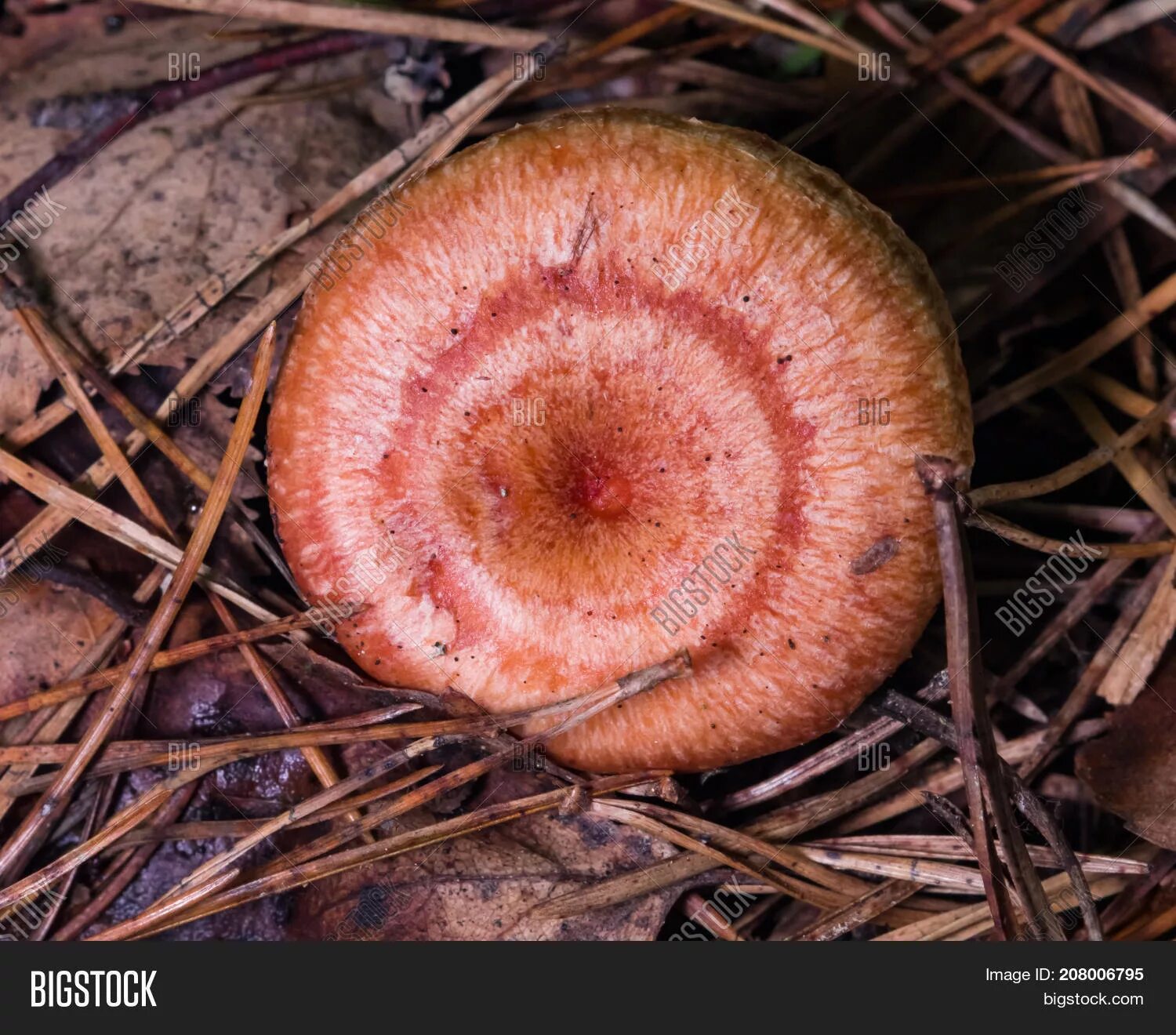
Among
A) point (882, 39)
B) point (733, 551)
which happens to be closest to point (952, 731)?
point (733, 551)

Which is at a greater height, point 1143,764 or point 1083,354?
point 1083,354

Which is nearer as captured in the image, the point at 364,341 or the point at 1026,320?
the point at 364,341

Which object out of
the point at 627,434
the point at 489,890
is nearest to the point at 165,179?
the point at 627,434

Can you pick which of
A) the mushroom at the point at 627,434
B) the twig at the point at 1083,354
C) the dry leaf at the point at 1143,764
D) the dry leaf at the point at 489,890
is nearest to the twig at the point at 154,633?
the mushroom at the point at 627,434

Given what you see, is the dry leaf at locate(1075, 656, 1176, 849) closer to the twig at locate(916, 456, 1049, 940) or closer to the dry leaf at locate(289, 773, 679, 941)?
the twig at locate(916, 456, 1049, 940)

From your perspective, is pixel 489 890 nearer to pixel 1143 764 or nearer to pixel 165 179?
pixel 1143 764

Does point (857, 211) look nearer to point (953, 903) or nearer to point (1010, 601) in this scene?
point (1010, 601)

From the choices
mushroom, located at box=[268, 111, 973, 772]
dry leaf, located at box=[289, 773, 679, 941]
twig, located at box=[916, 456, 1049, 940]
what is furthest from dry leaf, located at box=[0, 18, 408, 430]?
twig, located at box=[916, 456, 1049, 940]

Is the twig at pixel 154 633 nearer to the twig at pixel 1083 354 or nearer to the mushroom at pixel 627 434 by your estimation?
the mushroom at pixel 627 434
